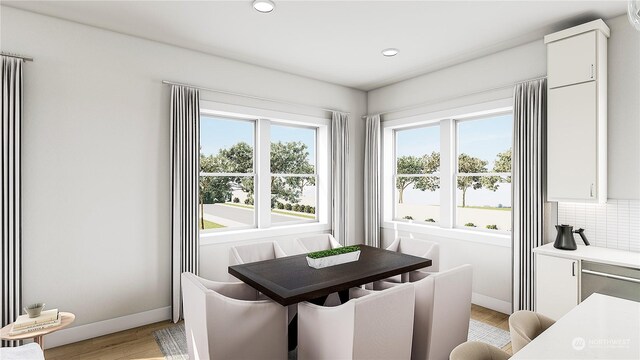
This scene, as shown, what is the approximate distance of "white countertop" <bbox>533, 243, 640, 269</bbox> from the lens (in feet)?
8.10

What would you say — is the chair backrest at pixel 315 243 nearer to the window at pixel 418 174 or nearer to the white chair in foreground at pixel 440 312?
the white chair in foreground at pixel 440 312

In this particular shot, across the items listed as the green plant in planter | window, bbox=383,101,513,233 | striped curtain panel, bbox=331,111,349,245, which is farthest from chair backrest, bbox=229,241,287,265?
window, bbox=383,101,513,233

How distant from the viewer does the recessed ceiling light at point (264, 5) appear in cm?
256

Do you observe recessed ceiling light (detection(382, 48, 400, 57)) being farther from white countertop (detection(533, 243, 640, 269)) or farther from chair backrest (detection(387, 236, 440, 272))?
white countertop (detection(533, 243, 640, 269))

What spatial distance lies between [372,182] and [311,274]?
2671mm

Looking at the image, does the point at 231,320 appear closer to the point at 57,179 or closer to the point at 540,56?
the point at 57,179

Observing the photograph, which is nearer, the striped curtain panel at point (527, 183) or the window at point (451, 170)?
the striped curtain panel at point (527, 183)

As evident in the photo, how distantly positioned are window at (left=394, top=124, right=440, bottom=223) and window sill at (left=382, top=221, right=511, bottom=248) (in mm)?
237

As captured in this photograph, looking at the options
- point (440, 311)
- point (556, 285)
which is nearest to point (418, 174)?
point (556, 285)

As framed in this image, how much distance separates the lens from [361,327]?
1757 millimetres

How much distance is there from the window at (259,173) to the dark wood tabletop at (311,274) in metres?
1.46

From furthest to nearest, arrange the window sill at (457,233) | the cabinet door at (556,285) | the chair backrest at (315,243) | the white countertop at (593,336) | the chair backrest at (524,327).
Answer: the window sill at (457,233) → the chair backrest at (315,243) → the cabinet door at (556,285) → the chair backrest at (524,327) → the white countertop at (593,336)

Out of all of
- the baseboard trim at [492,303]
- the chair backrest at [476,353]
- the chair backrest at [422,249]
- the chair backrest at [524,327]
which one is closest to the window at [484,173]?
the baseboard trim at [492,303]

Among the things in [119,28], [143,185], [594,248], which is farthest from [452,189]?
[119,28]
